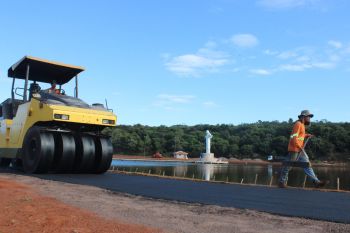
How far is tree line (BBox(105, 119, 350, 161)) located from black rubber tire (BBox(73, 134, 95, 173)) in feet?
361

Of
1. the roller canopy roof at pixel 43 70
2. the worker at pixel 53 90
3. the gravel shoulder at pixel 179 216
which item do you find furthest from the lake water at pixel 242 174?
the gravel shoulder at pixel 179 216

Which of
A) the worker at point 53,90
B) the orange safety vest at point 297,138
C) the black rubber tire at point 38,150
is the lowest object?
the black rubber tire at point 38,150

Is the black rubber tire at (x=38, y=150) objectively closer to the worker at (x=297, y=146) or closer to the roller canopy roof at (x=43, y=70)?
the roller canopy roof at (x=43, y=70)

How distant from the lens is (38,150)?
12367 millimetres

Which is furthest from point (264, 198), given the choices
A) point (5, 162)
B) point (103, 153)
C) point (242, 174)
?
point (242, 174)

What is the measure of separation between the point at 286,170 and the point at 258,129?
451 feet

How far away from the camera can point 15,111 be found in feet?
48.6

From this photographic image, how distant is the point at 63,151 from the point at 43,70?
13.1 feet

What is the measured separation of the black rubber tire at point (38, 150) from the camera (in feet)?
40.3

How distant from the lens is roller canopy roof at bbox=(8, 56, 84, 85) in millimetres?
14375

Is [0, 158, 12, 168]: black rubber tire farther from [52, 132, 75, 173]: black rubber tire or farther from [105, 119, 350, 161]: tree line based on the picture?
[105, 119, 350, 161]: tree line

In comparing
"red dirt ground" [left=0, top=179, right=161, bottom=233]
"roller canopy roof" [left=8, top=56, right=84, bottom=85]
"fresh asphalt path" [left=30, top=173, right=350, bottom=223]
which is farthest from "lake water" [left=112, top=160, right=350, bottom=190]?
"red dirt ground" [left=0, top=179, right=161, bottom=233]

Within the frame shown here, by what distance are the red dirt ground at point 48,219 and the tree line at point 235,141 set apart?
116m

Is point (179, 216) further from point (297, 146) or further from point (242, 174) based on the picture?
point (242, 174)
